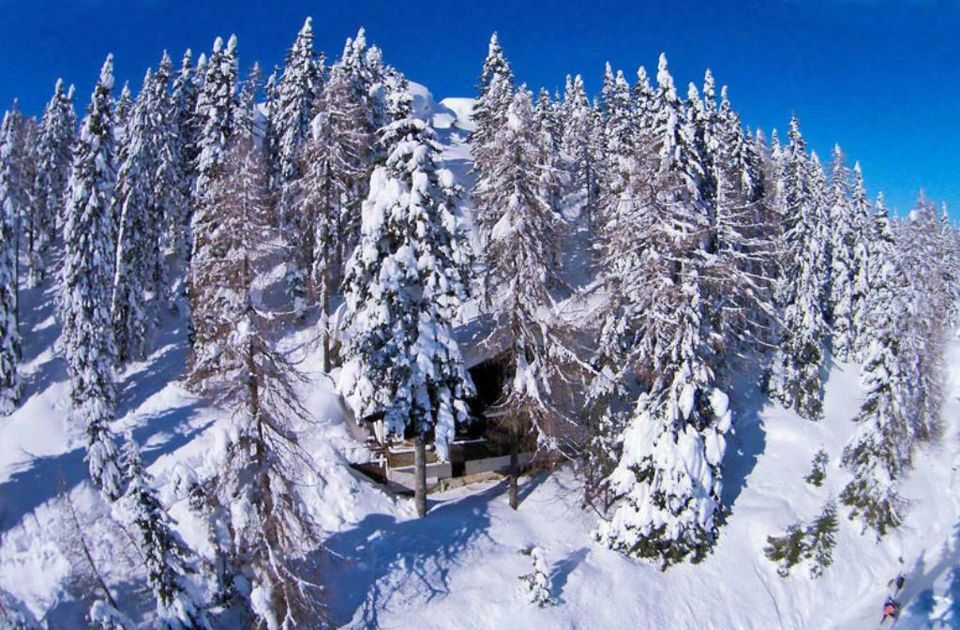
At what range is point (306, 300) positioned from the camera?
39.4 m

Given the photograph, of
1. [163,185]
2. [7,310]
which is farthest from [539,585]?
[163,185]

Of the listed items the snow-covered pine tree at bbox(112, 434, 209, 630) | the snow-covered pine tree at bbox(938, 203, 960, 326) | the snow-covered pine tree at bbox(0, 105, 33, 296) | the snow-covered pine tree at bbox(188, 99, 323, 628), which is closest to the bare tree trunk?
the snow-covered pine tree at bbox(112, 434, 209, 630)

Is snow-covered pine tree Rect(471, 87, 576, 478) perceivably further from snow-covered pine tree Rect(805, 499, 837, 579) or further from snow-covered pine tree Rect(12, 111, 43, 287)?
snow-covered pine tree Rect(12, 111, 43, 287)

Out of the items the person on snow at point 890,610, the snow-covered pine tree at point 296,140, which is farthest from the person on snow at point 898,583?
the snow-covered pine tree at point 296,140

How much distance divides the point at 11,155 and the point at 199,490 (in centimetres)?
3449

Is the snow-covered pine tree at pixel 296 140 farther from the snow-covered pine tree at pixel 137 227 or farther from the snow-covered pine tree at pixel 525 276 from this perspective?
the snow-covered pine tree at pixel 525 276

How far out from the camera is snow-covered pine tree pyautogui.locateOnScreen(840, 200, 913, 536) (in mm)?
29547

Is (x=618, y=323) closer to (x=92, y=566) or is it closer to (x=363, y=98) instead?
(x=92, y=566)

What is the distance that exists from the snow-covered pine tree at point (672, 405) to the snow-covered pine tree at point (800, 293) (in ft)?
48.0

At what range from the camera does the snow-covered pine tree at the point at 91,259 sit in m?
30.7

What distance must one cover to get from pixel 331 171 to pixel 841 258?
3768 cm

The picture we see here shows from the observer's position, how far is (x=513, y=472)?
25125mm

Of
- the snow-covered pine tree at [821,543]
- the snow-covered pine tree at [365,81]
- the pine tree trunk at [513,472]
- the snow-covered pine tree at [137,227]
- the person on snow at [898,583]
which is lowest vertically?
the person on snow at [898,583]

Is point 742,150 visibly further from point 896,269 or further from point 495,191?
point 495,191
